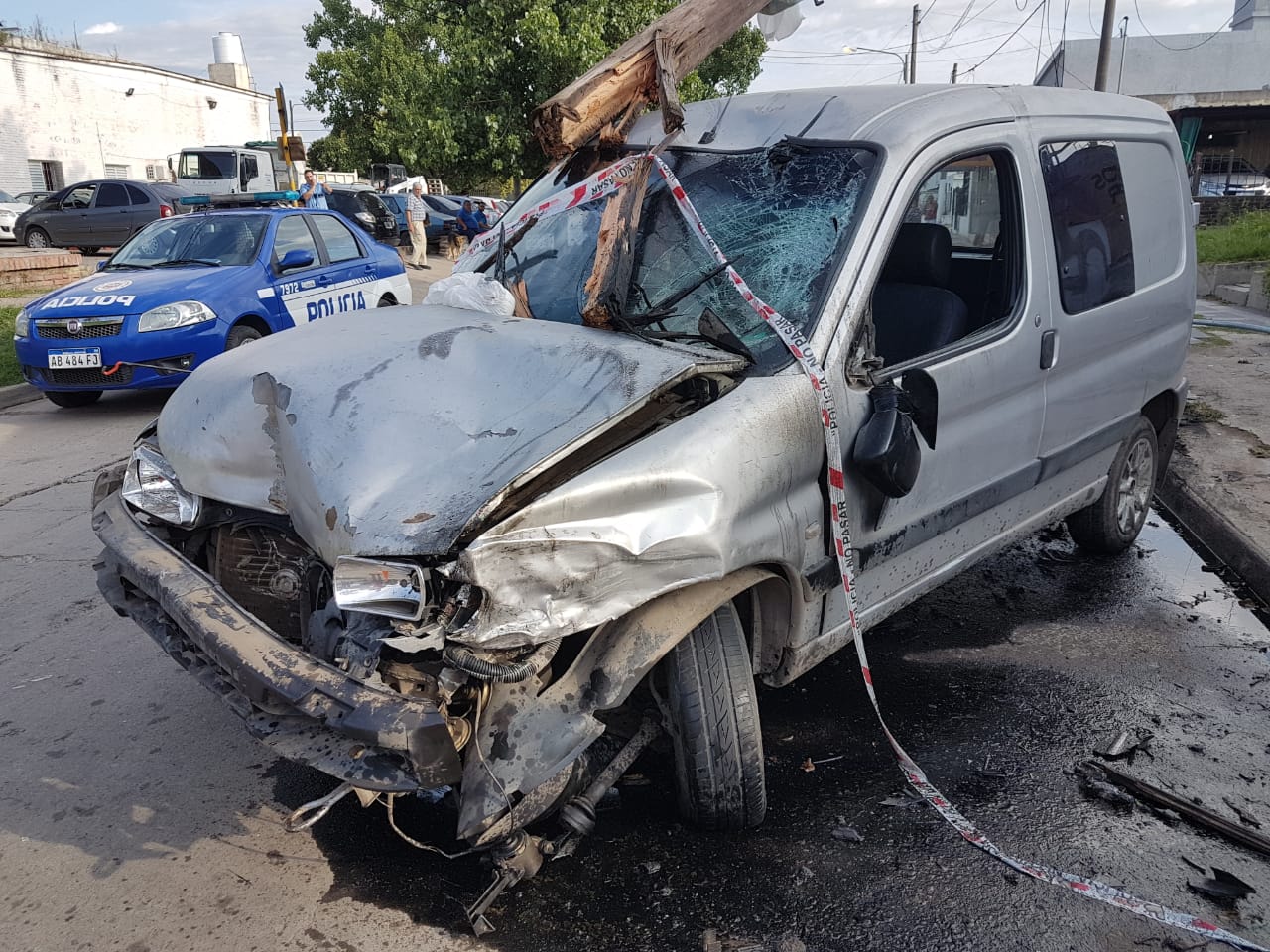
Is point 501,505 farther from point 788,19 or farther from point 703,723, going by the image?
point 788,19

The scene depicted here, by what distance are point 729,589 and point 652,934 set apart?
86 cm

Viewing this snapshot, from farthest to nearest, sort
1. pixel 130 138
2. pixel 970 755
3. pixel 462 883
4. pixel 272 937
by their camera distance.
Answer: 1. pixel 130 138
2. pixel 970 755
3. pixel 462 883
4. pixel 272 937

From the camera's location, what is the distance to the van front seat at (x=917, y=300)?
3602 millimetres

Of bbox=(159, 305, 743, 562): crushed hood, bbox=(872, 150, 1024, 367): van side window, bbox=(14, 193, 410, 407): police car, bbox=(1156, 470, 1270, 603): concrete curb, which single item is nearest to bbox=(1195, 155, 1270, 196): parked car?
bbox=(1156, 470, 1270, 603): concrete curb

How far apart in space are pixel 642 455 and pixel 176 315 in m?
6.54

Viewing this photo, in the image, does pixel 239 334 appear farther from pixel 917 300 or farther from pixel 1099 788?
pixel 1099 788

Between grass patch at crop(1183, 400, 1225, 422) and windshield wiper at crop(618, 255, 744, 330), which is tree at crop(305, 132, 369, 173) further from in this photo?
windshield wiper at crop(618, 255, 744, 330)

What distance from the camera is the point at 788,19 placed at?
4.67m

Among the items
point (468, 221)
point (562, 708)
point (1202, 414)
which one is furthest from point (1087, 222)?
point (468, 221)

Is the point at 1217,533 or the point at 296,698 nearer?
the point at 296,698

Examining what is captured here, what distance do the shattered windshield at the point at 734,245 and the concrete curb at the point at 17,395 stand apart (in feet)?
23.7

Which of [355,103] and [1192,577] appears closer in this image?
[1192,577]

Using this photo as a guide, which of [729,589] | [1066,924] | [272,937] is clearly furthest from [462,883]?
[1066,924]

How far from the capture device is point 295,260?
8586 mm
